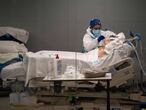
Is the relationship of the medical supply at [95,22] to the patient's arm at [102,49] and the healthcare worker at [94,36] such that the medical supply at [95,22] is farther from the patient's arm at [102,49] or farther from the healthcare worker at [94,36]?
the patient's arm at [102,49]

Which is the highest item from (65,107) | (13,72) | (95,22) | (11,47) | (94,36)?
(95,22)

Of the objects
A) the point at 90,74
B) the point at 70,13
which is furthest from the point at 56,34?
the point at 90,74

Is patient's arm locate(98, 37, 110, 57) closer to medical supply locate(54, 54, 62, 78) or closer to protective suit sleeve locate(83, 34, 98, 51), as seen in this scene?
protective suit sleeve locate(83, 34, 98, 51)

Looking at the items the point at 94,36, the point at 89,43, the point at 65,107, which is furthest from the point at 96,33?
the point at 65,107

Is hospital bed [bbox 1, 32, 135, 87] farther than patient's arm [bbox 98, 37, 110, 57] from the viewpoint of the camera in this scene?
No

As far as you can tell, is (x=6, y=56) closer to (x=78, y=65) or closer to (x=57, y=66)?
(x=57, y=66)

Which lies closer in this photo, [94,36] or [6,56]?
[6,56]

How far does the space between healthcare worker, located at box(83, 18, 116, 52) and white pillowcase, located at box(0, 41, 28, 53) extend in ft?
2.21

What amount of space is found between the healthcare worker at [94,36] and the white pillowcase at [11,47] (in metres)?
0.67

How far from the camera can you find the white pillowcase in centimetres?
319

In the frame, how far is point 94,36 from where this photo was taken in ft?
10.7

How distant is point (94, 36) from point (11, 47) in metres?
0.92

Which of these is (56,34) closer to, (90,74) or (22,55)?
(22,55)

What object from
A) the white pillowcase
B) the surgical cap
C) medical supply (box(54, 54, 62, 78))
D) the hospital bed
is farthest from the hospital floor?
the surgical cap
